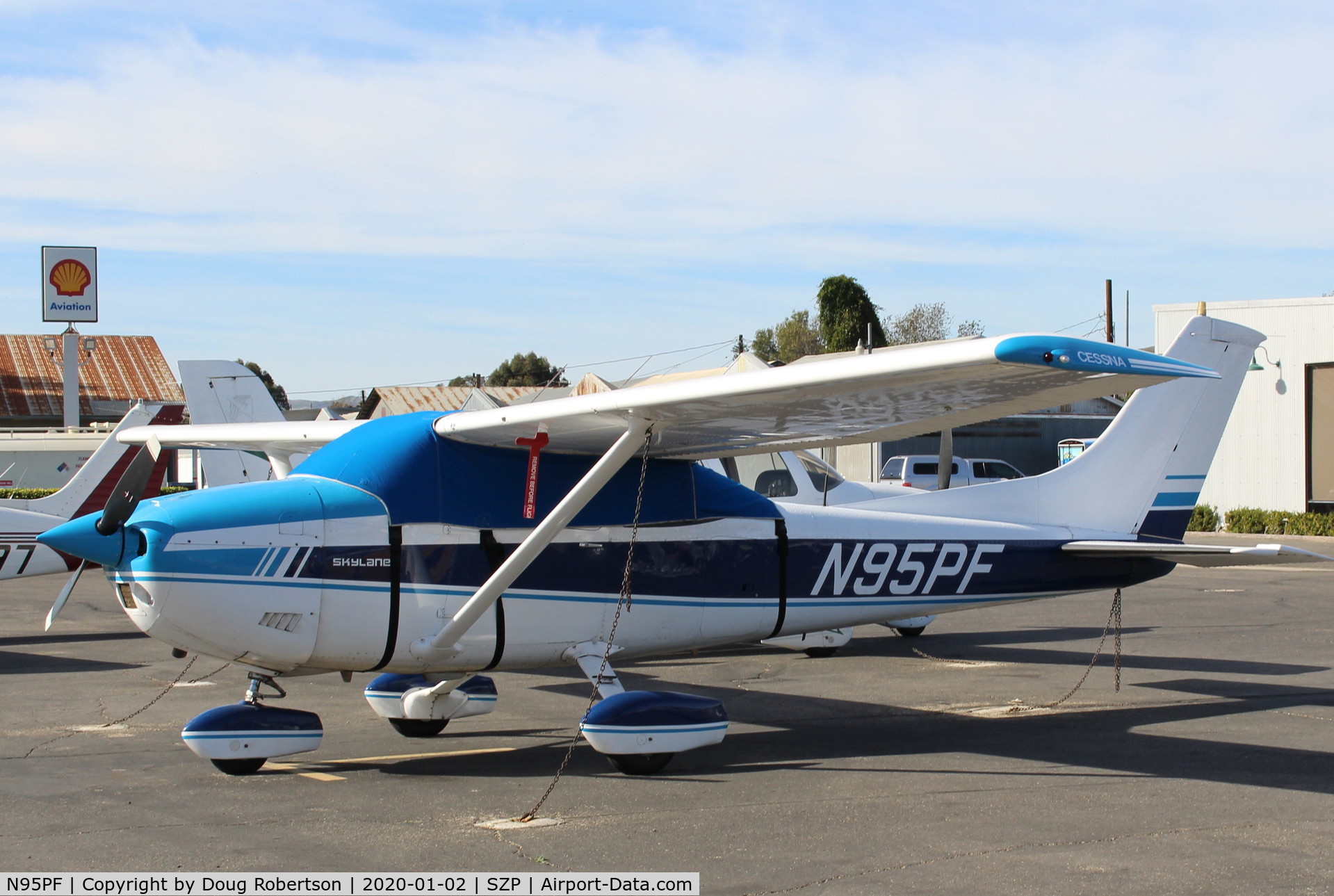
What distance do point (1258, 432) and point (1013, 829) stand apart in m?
A: 29.1

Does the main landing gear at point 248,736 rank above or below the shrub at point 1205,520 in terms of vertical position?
above

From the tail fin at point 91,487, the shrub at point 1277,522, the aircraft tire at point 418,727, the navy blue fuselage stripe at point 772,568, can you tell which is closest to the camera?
the navy blue fuselage stripe at point 772,568

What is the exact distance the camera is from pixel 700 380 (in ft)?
21.7

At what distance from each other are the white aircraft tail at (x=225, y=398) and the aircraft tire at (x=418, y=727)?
1268 cm

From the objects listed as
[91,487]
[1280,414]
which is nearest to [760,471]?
[91,487]

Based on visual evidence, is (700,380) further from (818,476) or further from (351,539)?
(818,476)

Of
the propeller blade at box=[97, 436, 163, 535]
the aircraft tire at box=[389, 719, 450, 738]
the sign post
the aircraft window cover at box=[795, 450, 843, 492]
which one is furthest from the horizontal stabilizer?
the sign post

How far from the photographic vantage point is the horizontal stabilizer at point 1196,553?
8.07 metres

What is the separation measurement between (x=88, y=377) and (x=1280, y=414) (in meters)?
48.7

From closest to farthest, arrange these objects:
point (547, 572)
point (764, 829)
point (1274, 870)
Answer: point (1274, 870) < point (764, 829) < point (547, 572)

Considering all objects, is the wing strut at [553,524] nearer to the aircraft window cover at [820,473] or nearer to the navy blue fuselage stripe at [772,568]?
the navy blue fuselage stripe at [772,568]

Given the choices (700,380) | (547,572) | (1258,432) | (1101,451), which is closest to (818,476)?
(1101,451)

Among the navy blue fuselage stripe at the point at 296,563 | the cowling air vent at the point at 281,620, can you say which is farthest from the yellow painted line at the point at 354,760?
the navy blue fuselage stripe at the point at 296,563

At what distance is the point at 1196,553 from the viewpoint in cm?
894
